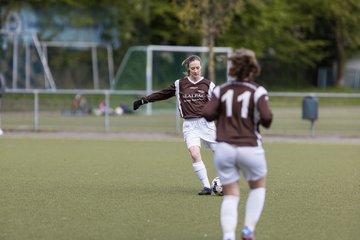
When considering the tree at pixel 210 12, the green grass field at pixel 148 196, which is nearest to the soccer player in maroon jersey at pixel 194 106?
the green grass field at pixel 148 196

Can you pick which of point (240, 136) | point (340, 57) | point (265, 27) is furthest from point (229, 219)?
point (340, 57)

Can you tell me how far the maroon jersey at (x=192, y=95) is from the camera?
1222cm

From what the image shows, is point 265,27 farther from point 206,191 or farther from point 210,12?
point 206,191

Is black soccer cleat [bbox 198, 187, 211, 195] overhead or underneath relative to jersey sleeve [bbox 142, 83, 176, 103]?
underneath

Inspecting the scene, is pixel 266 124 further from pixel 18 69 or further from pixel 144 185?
pixel 18 69

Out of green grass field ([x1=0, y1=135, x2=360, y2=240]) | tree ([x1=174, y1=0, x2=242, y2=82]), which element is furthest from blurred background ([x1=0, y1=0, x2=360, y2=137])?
green grass field ([x1=0, y1=135, x2=360, y2=240])

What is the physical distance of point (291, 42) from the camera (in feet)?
181

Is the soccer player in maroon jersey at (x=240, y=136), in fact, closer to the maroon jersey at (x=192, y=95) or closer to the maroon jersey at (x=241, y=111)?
the maroon jersey at (x=241, y=111)

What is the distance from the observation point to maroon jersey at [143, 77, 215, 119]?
12219 millimetres

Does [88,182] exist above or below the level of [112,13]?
below

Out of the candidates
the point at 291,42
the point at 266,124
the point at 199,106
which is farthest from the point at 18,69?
the point at 266,124

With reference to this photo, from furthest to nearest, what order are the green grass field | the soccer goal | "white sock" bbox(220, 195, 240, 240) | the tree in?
the soccer goal → the tree → the green grass field → "white sock" bbox(220, 195, 240, 240)

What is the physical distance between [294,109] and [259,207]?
19.9m

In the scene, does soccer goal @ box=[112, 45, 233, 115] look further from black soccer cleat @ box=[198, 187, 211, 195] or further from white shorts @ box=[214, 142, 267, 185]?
white shorts @ box=[214, 142, 267, 185]
